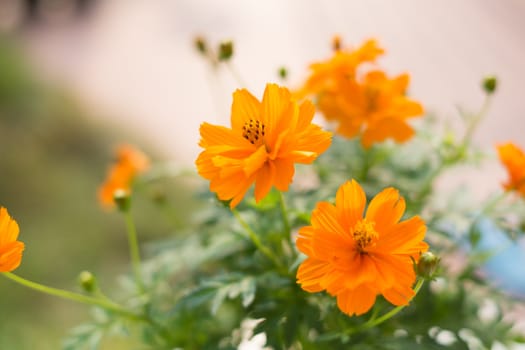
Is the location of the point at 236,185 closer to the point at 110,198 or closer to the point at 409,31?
the point at 110,198

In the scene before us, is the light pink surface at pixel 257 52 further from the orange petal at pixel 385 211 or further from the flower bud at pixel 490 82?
the orange petal at pixel 385 211

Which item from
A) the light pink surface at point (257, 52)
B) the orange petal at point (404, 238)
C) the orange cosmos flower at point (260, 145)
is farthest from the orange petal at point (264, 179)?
the light pink surface at point (257, 52)

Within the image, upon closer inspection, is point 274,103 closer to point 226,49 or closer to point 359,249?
point 359,249

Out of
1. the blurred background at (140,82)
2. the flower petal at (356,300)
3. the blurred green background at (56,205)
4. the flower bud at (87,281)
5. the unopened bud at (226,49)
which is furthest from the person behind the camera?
the blurred background at (140,82)

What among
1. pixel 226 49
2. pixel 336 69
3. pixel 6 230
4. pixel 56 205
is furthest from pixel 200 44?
pixel 56 205

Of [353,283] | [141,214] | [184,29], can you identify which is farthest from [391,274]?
[184,29]

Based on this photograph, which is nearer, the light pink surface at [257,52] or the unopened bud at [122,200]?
the unopened bud at [122,200]
